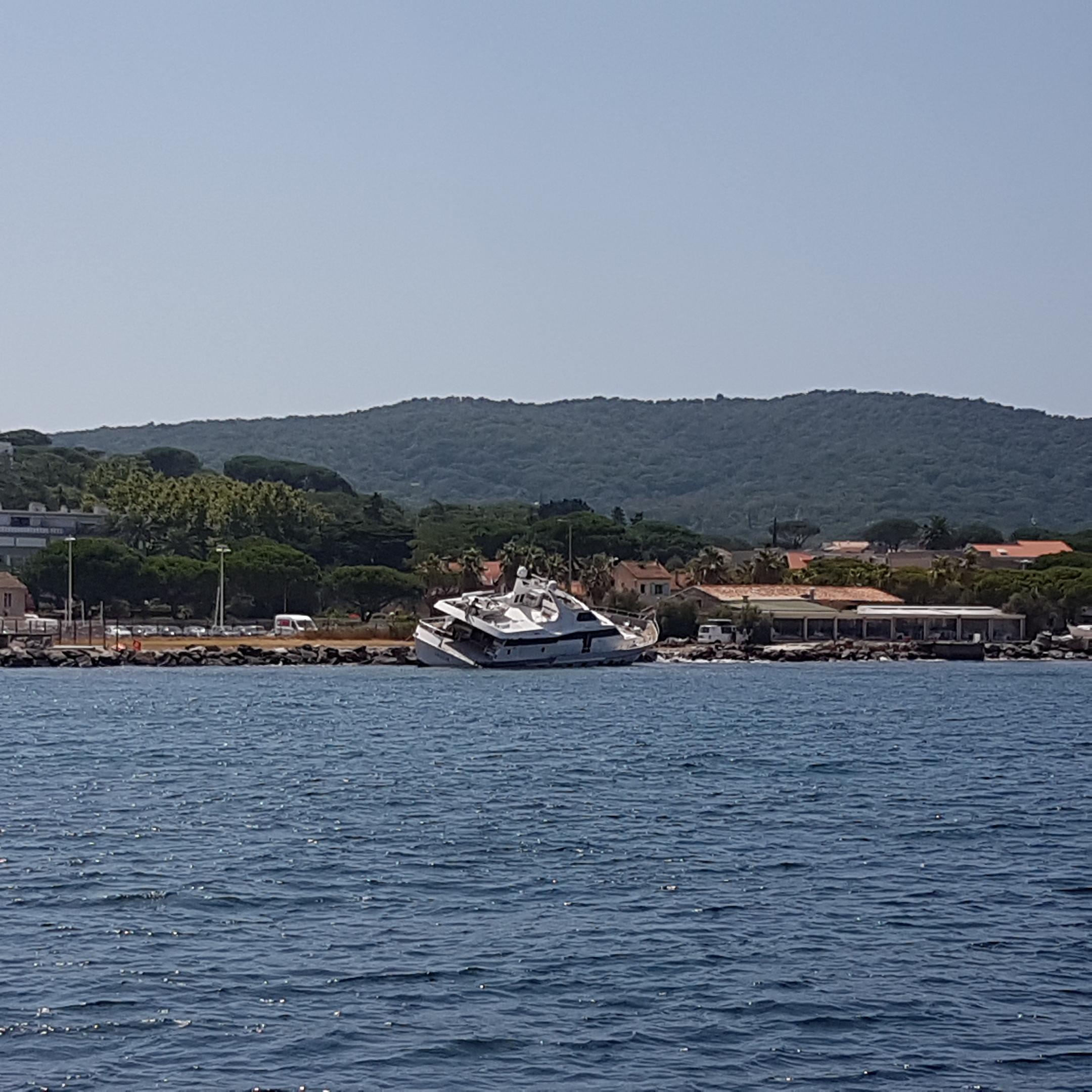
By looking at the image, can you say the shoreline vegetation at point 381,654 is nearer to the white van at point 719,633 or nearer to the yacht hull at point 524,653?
the white van at point 719,633

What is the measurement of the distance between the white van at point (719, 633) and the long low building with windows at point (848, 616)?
116 centimetres

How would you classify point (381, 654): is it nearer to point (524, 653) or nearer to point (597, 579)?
point (524, 653)

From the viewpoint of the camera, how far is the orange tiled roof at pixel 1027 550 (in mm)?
172625

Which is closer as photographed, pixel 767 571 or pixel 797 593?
pixel 797 593

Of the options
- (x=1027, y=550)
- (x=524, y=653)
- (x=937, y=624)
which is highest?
(x=1027, y=550)

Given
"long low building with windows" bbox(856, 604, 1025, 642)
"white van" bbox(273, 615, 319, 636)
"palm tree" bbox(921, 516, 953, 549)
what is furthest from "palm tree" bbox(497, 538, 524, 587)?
"palm tree" bbox(921, 516, 953, 549)

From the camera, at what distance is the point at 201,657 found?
302ft

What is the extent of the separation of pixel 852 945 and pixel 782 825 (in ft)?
30.7

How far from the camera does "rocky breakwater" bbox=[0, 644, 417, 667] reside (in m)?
89.9

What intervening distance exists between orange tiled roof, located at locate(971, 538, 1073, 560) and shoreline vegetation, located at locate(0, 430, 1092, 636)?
11424 mm

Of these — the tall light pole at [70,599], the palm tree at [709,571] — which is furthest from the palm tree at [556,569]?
the tall light pole at [70,599]

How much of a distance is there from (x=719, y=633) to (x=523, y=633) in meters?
29.4

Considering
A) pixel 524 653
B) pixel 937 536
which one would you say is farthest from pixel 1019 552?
pixel 524 653

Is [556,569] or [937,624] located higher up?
[556,569]
